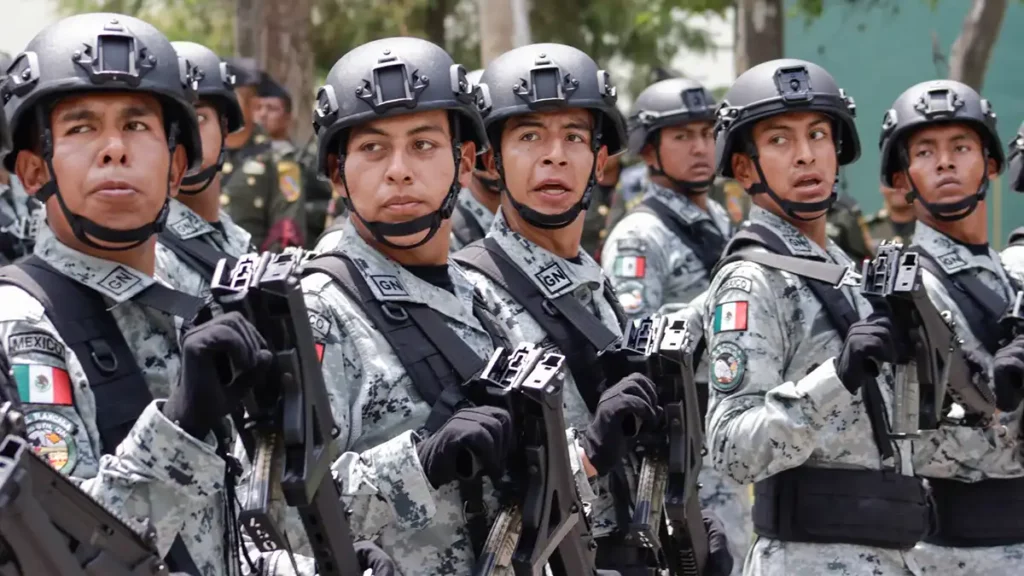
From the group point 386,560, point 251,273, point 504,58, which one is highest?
point 504,58

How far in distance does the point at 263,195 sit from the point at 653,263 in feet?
11.7

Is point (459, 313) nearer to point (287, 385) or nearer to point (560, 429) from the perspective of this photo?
point (560, 429)

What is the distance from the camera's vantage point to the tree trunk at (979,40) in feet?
44.1

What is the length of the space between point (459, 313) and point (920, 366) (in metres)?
1.57

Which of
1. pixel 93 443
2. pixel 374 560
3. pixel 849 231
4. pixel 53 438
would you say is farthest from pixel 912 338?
pixel 849 231

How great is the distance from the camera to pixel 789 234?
6121 millimetres

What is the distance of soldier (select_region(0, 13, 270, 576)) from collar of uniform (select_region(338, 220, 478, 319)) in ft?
1.64

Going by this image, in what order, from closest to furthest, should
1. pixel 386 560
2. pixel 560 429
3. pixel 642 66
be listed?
1. pixel 386 560
2. pixel 560 429
3. pixel 642 66

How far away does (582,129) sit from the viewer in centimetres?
595

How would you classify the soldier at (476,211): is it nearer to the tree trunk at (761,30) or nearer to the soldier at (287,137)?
the soldier at (287,137)

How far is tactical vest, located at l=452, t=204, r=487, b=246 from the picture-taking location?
8.98m

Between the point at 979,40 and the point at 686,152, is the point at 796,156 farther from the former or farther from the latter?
the point at 979,40

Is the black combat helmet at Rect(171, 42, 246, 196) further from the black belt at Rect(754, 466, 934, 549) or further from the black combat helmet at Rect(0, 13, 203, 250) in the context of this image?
the black belt at Rect(754, 466, 934, 549)

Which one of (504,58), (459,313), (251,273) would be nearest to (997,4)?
(504,58)
